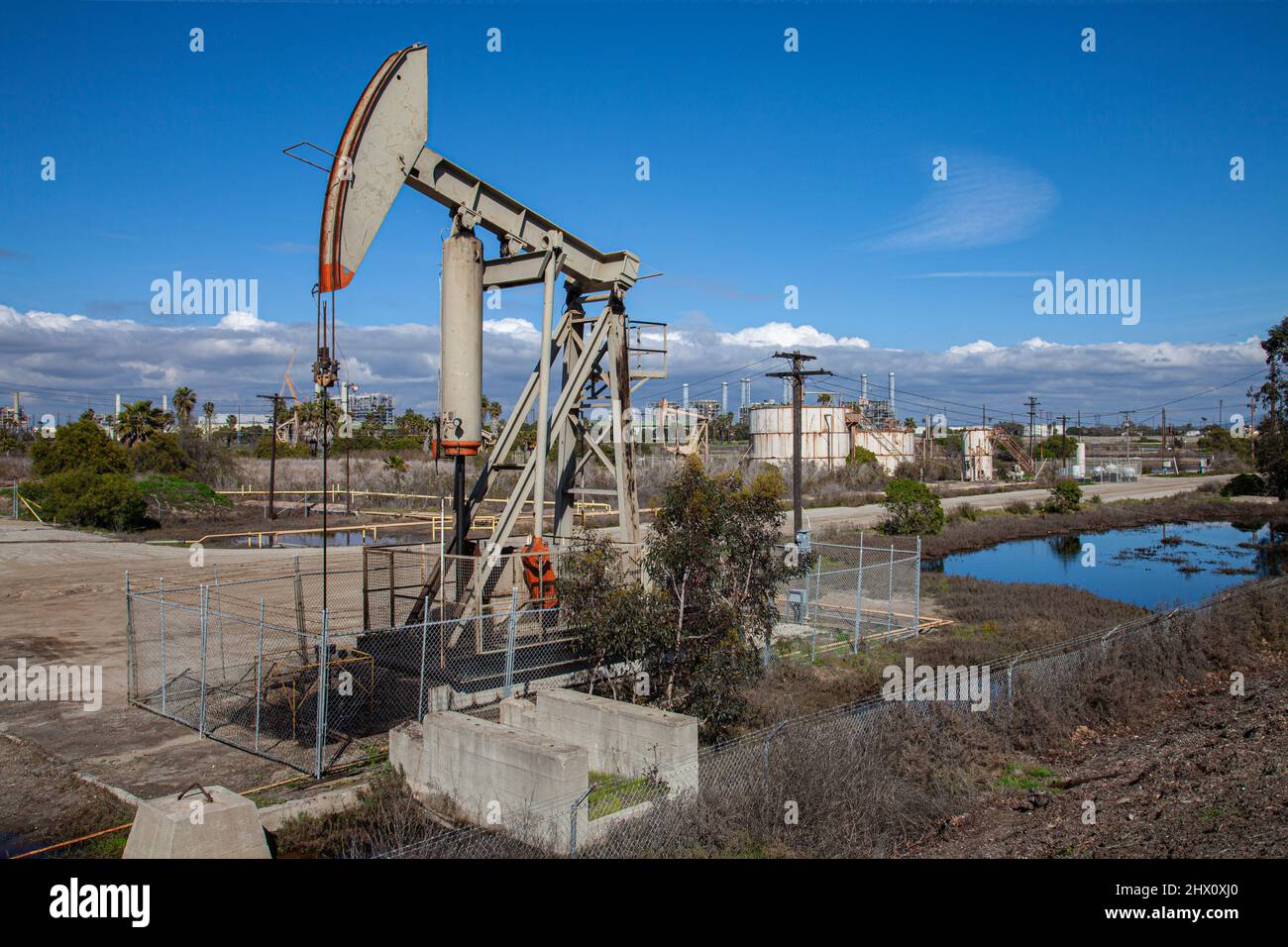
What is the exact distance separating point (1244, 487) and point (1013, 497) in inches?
727

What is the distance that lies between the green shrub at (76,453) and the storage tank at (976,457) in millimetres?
74854

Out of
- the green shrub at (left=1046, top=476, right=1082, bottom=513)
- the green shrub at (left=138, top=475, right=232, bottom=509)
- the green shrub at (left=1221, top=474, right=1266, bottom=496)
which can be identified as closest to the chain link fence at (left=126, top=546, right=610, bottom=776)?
the green shrub at (left=138, top=475, right=232, bottom=509)

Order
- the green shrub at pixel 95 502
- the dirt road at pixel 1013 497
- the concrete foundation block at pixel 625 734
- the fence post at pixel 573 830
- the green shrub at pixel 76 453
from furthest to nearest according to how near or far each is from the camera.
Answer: the green shrub at pixel 76 453 → the dirt road at pixel 1013 497 → the green shrub at pixel 95 502 → the concrete foundation block at pixel 625 734 → the fence post at pixel 573 830

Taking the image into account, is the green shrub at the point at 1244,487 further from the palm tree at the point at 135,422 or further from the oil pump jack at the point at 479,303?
the palm tree at the point at 135,422

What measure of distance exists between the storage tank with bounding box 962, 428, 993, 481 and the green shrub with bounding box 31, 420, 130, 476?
7485cm

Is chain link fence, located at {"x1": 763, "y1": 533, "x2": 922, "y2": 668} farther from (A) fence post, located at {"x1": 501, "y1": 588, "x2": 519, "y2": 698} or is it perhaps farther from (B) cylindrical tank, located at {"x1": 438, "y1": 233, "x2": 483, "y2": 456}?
(B) cylindrical tank, located at {"x1": 438, "y1": 233, "x2": 483, "y2": 456}

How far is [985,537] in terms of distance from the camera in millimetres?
45250

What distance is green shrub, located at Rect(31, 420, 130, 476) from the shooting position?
1838 inches

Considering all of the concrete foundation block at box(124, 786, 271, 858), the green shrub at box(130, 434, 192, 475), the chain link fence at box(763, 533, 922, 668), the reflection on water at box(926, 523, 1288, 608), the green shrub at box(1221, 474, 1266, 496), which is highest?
the green shrub at box(130, 434, 192, 475)

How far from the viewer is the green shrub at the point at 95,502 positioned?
38.9 m

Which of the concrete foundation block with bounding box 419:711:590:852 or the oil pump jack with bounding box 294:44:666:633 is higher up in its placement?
the oil pump jack with bounding box 294:44:666:633

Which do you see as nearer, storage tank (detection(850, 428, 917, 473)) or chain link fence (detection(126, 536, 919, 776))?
chain link fence (detection(126, 536, 919, 776))

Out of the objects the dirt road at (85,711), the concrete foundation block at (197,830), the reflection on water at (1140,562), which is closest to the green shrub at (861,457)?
the reflection on water at (1140,562)

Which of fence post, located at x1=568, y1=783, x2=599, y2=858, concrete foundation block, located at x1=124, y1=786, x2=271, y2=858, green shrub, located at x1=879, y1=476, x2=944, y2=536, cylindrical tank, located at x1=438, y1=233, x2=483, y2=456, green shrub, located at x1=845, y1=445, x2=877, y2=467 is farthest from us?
green shrub, located at x1=845, y1=445, x2=877, y2=467
